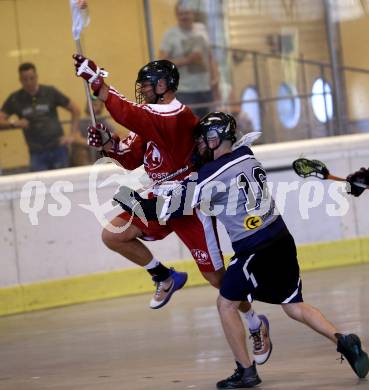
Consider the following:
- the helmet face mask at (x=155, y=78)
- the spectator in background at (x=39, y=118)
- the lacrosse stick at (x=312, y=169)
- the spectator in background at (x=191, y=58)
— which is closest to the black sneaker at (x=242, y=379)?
the lacrosse stick at (x=312, y=169)

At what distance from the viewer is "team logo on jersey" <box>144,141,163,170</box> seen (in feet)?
23.3

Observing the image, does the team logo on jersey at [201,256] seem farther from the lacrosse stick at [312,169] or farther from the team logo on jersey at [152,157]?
the lacrosse stick at [312,169]

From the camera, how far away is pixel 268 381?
6.48 meters

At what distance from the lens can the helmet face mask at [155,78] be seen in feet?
22.8

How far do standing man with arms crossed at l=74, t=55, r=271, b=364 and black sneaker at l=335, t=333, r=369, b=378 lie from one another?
2.28 feet

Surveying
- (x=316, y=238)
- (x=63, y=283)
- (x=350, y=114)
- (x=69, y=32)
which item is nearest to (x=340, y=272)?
(x=316, y=238)

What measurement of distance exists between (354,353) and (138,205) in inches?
71.9

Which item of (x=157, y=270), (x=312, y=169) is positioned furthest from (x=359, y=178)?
(x=157, y=270)

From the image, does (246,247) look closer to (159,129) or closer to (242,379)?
(242,379)

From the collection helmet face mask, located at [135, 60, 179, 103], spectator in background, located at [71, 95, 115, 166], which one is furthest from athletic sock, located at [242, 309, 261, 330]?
spectator in background, located at [71, 95, 115, 166]

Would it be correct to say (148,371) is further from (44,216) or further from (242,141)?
(44,216)

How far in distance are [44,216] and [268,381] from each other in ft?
14.5

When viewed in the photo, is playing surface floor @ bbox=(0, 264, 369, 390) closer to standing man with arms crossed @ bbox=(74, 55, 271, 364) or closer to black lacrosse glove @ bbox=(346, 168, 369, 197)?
standing man with arms crossed @ bbox=(74, 55, 271, 364)

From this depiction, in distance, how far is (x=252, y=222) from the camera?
20.5 feet
